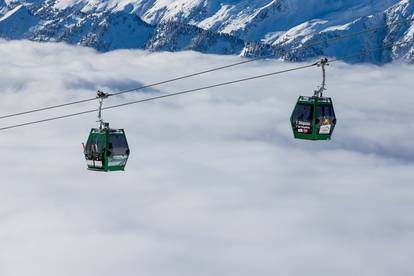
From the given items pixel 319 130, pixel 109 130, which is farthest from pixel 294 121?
pixel 109 130

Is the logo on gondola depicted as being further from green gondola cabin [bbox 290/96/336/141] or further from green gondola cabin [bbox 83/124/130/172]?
green gondola cabin [bbox 83/124/130/172]

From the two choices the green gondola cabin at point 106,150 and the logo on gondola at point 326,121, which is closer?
the logo on gondola at point 326,121

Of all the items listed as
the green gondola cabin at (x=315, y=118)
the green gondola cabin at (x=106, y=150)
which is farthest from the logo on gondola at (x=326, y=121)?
the green gondola cabin at (x=106, y=150)

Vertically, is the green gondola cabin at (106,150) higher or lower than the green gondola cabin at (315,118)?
lower

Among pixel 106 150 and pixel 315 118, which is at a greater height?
pixel 315 118

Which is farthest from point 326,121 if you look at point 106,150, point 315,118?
point 106,150

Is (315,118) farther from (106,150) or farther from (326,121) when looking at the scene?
(106,150)

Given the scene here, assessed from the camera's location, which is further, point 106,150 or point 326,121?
point 106,150

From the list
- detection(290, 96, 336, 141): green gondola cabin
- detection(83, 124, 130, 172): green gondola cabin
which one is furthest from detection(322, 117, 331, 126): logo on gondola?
detection(83, 124, 130, 172): green gondola cabin

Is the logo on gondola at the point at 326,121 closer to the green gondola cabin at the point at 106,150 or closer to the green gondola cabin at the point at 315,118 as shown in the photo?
the green gondola cabin at the point at 315,118

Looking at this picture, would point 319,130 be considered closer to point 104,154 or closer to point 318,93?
point 318,93

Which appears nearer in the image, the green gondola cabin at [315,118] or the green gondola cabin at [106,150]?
the green gondola cabin at [315,118]
